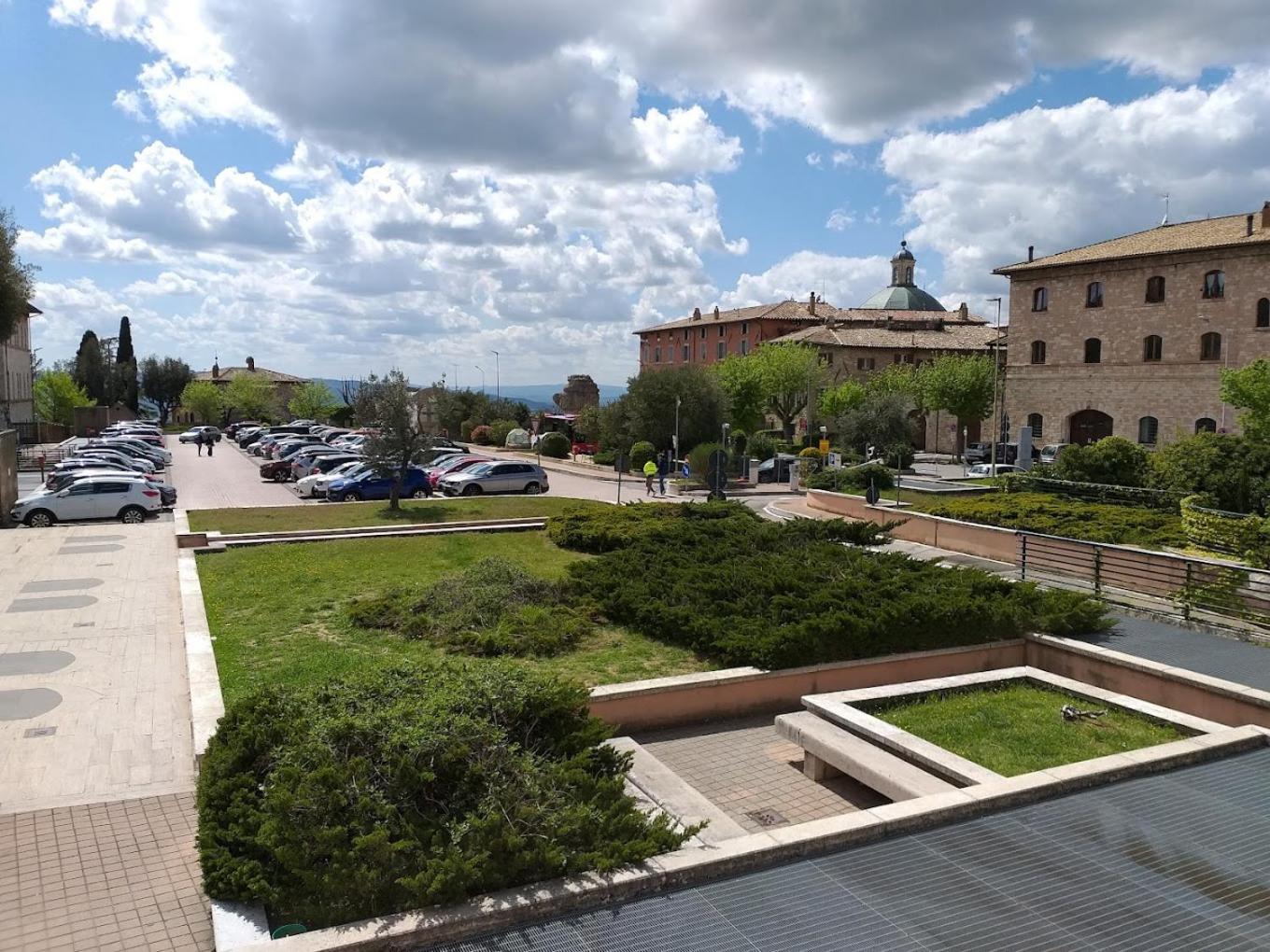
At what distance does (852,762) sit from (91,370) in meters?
107

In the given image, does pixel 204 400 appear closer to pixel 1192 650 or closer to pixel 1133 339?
pixel 1133 339

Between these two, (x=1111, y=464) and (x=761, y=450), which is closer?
(x=1111, y=464)

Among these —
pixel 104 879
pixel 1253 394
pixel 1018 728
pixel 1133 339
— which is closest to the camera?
pixel 104 879

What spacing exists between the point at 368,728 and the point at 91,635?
891 cm

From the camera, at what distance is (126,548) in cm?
2027

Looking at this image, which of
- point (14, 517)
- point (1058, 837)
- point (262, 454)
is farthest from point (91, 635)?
point (262, 454)

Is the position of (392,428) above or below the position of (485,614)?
above

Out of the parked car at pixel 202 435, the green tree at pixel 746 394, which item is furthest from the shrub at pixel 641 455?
the parked car at pixel 202 435

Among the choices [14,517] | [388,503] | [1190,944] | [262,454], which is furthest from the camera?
[262,454]

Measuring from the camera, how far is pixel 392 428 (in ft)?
88.2

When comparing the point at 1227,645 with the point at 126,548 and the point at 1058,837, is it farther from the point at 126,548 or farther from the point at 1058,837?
the point at 126,548

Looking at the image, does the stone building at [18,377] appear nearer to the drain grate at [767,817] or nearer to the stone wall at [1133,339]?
the stone wall at [1133,339]

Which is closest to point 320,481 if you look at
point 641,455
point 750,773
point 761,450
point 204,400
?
point 641,455

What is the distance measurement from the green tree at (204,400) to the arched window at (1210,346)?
84.0m
